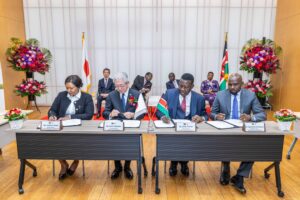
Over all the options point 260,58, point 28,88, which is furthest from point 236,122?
point 28,88

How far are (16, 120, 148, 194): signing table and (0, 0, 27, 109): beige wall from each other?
4.66 m

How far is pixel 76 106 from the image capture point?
3.06 m

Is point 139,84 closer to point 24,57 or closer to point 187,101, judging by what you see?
point 24,57

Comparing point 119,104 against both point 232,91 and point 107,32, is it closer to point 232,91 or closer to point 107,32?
point 232,91

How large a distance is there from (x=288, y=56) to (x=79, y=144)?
6.33 meters

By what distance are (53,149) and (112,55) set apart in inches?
216

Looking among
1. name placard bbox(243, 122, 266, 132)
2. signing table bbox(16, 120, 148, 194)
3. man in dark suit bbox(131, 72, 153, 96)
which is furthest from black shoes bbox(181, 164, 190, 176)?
man in dark suit bbox(131, 72, 153, 96)

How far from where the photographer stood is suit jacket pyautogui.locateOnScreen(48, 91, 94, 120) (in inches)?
120

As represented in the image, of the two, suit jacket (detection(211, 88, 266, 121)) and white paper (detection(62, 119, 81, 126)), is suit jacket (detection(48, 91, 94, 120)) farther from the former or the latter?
suit jacket (detection(211, 88, 266, 121))

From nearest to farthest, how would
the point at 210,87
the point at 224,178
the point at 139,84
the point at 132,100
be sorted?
the point at 224,178 < the point at 132,100 < the point at 210,87 < the point at 139,84

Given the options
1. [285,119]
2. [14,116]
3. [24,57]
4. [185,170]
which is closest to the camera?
[285,119]

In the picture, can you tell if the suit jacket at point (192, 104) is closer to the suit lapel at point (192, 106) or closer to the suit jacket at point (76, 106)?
the suit lapel at point (192, 106)

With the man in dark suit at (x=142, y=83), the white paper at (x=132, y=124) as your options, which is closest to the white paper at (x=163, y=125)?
the white paper at (x=132, y=124)

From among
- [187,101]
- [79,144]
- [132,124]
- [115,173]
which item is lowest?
[115,173]
